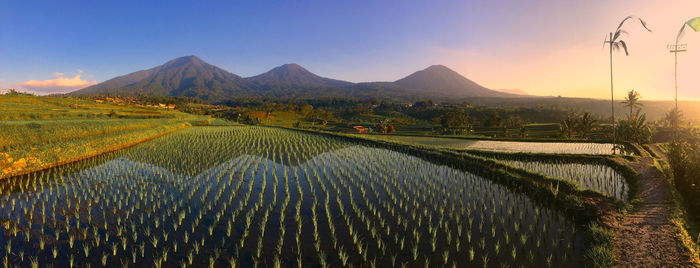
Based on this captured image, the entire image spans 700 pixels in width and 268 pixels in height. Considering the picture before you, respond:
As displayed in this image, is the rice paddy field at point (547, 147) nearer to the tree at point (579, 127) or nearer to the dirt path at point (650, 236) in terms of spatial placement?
the tree at point (579, 127)

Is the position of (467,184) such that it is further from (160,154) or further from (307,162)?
(160,154)

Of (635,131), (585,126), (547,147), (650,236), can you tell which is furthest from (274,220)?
(585,126)

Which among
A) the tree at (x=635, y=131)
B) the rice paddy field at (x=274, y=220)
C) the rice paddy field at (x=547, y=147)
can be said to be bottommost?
the rice paddy field at (x=274, y=220)

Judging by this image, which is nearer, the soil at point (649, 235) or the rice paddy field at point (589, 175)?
the soil at point (649, 235)

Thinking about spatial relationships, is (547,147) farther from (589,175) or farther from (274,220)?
(274,220)

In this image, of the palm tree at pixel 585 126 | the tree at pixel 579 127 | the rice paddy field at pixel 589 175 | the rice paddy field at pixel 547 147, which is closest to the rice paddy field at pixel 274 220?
the rice paddy field at pixel 589 175

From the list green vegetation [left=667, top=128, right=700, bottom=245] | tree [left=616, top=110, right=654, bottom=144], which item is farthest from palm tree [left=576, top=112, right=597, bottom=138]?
green vegetation [left=667, top=128, right=700, bottom=245]
